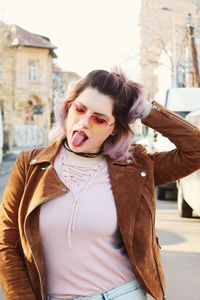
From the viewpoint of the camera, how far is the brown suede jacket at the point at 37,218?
228 cm

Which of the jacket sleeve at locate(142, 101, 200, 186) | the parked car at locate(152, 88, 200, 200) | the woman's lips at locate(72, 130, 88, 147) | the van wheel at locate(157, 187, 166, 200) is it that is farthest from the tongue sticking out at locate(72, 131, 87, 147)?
the parked car at locate(152, 88, 200, 200)

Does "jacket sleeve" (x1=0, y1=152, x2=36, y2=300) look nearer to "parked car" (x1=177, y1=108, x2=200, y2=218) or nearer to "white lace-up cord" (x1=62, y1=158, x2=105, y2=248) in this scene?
"white lace-up cord" (x1=62, y1=158, x2=105, y2=248)

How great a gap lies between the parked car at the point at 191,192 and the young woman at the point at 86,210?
19.2ft

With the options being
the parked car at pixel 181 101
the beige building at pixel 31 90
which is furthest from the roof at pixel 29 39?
the parked car at pixel 181 101

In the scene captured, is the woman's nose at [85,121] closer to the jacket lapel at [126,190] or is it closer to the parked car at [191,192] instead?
the jacket lapel at [126,190]

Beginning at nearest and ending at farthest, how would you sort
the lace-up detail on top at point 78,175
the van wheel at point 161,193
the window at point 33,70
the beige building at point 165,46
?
1. the lace-up detail on top at point 78,175
2. the van wheel at point 161,193
3. the beige building at point 165,46
4. the window at point 33,70

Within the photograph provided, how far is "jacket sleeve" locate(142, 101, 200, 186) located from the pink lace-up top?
39 cm

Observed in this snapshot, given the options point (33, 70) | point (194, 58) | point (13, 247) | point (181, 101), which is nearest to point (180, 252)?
point (13, 247)

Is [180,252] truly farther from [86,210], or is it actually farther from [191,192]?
[86,210]

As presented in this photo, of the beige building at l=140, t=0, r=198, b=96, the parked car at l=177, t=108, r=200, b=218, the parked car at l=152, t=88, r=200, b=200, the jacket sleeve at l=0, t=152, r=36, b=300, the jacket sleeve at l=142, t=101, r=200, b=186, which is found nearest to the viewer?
the jacket sleeve at l=0, t=152, r=36, b=300

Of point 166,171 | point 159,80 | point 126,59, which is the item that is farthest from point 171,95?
point 159,80

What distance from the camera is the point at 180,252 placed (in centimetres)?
728

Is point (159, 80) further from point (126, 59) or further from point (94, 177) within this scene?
point (94, 177)

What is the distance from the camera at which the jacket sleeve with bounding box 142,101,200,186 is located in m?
2.65
